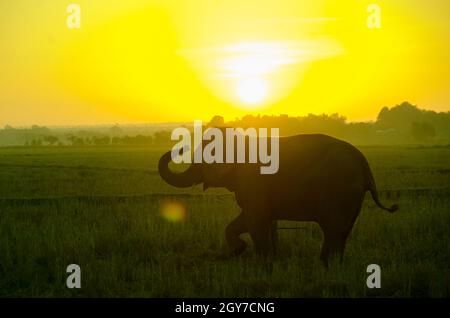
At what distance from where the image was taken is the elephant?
28.3 feet

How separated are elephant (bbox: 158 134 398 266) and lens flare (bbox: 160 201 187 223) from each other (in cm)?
313

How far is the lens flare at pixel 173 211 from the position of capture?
1261cm

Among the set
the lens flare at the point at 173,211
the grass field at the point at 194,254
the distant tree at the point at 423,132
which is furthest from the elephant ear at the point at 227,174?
the distant tree at the point at 423,132

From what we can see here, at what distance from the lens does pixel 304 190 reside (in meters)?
8.91

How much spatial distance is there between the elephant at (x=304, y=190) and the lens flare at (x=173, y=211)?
3.13 m

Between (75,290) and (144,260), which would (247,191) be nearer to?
(144,260)

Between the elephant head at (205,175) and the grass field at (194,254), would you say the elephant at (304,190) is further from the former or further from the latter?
the grass field at (194,254)

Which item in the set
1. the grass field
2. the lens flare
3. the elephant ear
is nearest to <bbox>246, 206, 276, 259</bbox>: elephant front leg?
the grass field

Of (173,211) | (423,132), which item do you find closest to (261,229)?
(173,211)

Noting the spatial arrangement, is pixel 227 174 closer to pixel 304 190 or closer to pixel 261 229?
pixel 261 229

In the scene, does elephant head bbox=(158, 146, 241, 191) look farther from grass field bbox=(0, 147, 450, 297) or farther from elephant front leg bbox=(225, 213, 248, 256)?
grass field bbox=(0, 147, 450, 297)

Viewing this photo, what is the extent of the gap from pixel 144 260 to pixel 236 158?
2210 millimetres

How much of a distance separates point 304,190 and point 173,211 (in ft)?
18.2
